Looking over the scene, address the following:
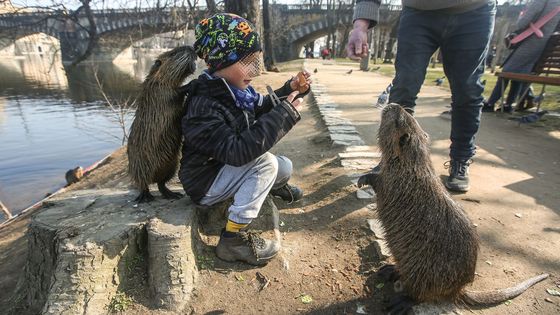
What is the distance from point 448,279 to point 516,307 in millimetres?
539

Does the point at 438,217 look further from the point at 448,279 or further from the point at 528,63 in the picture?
the point at 528,63

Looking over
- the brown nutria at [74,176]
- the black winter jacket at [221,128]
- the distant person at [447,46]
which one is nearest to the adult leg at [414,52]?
the distant person at [447,46]

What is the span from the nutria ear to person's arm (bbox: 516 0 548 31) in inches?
240

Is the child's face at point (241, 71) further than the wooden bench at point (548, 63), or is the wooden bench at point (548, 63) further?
the wooden bench at point (548, 63)

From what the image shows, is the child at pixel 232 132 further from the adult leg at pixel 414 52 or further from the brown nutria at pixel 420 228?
the adult leg at pixel 414 52

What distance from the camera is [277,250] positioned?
7.77 feet

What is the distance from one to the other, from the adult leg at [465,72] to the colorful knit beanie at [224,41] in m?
1.76

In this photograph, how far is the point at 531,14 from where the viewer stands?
6145mm

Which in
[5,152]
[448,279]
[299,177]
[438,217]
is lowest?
[5,152]

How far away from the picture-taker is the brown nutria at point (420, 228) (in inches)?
69.2

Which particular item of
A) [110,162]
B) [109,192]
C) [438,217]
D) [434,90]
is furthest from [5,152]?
[434,90]

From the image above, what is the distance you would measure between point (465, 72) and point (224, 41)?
2.06 metres

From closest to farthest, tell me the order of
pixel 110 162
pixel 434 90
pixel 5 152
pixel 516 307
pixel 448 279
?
pixel 448 279, pixel 516 307, pixel 110 162, pixel 5 152, pixel 434 90

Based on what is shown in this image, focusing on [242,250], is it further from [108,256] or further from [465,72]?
[465,72]
